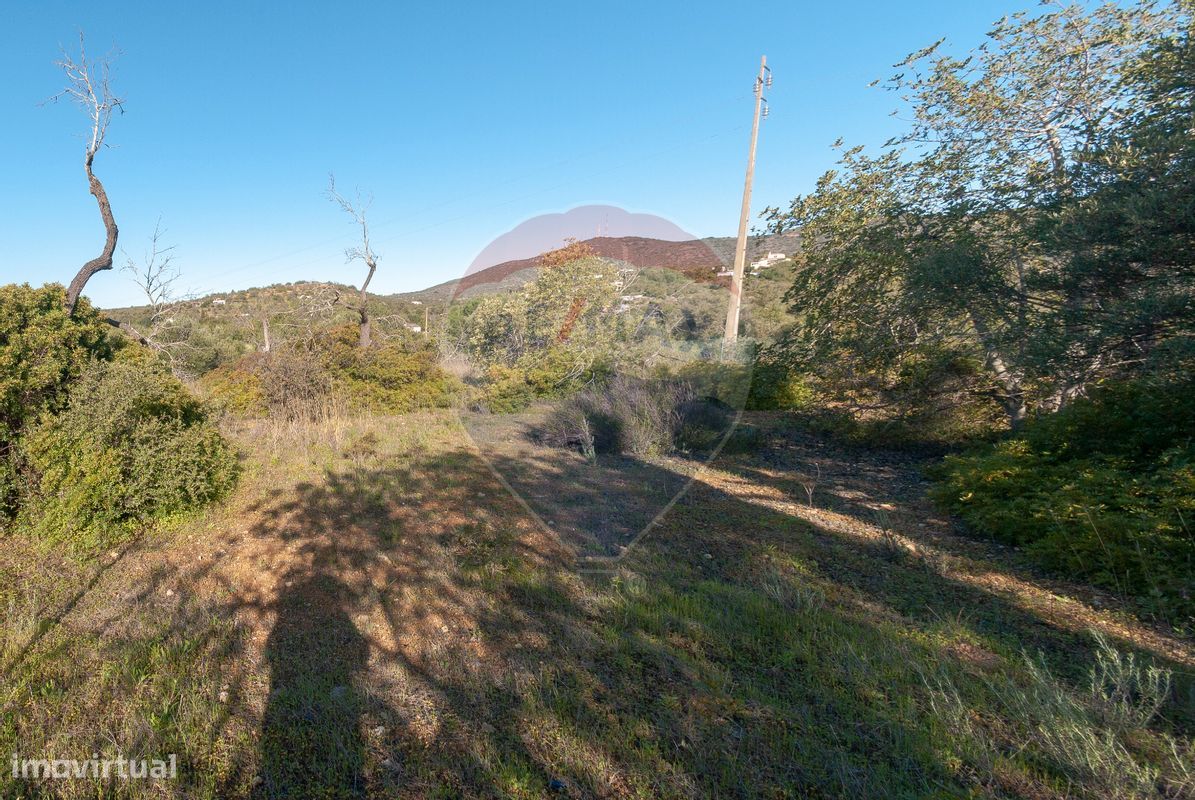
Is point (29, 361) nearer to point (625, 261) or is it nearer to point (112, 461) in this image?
point (112, 461)

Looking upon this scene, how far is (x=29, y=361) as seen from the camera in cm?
473

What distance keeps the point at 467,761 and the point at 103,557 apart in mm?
4112

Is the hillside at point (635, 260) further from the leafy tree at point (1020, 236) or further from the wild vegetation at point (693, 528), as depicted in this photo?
the leafy tree at point (1020, 236)

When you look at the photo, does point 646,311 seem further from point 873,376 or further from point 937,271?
point 873,376

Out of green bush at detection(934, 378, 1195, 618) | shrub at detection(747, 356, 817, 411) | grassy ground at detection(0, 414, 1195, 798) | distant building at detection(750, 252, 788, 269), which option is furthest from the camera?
distant building at detection(750, 252, 788, 269)

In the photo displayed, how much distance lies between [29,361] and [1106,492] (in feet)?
30.6

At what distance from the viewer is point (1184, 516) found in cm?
362

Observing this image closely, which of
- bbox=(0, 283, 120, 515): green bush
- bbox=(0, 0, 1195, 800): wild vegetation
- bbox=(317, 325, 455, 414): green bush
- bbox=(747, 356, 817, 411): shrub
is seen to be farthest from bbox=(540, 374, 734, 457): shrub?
bbox=(317, 325, 455, 414): green bush

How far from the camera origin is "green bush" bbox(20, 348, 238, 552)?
448cm

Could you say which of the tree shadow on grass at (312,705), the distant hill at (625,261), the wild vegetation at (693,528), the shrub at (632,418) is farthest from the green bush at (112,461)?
the shrub at (632,418)

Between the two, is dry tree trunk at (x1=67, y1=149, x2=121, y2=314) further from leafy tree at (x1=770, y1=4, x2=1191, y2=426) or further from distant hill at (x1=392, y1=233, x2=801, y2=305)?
leafy tree at (x1=770, y1=4, x2=1191, y2=426)

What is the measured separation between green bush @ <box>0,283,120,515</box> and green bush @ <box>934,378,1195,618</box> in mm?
8792

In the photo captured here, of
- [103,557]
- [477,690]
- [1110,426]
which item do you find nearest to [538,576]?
[477,690]

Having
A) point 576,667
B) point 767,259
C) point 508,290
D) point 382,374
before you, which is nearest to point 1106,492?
point 576,667
